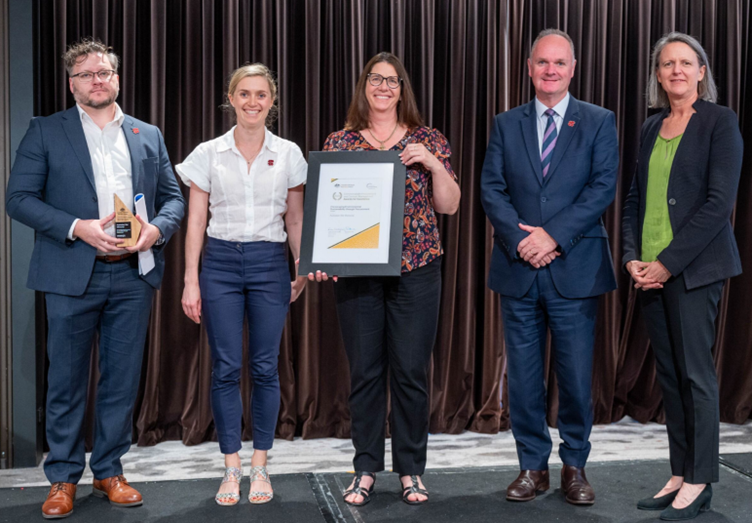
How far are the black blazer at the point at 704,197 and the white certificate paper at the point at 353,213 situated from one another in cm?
98

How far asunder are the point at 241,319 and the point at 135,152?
0.75 metres

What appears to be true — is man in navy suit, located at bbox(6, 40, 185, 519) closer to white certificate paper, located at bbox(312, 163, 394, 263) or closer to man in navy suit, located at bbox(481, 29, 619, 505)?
white certificate paper, located at bbox(312, 163, 394, 263)

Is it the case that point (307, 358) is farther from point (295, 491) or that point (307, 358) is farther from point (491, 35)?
point (491, 35)

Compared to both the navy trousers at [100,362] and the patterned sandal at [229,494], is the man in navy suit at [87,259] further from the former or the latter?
the patterned sandal at [229,494]

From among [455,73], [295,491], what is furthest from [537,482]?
[455,73]

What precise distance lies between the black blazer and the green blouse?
0.03 meters

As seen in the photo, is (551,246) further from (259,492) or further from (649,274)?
(259,492)

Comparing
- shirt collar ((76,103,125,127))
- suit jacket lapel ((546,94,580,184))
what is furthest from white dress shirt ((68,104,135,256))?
suit jacket lapel ((546,94,580,184))

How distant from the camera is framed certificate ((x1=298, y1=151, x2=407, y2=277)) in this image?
2.56 metres

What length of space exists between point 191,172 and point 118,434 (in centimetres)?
103

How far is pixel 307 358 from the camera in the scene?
12.9ft

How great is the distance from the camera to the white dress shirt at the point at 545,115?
107 inches

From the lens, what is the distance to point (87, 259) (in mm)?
2646

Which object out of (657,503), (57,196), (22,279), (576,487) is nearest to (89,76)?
(57,196)
